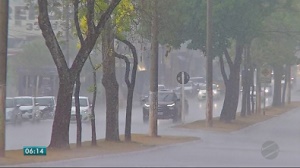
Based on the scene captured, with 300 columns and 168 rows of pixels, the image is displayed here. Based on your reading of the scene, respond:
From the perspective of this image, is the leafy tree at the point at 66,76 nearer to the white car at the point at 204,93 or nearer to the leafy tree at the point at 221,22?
the leafy tree at the point at 221,22

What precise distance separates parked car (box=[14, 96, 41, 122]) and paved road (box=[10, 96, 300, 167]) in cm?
1100

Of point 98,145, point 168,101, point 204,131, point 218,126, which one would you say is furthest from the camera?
point 168,101

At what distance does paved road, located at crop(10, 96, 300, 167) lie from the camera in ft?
82.6

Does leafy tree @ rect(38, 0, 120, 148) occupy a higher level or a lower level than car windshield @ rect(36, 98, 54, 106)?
higher

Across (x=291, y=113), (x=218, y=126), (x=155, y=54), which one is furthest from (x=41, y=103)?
(x=291, y=113)

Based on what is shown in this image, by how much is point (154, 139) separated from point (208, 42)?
1125cm

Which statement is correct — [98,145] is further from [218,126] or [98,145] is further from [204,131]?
[218,126]

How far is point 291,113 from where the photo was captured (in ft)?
252

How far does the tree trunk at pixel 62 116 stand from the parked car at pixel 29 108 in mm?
26459

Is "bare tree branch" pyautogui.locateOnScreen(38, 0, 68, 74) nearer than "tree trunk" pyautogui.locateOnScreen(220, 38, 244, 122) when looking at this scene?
Yes

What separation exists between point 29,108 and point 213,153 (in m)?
26.2
